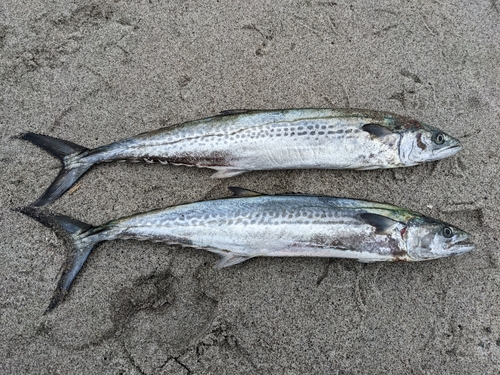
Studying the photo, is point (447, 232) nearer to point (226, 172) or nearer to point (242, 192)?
point (242, 192)

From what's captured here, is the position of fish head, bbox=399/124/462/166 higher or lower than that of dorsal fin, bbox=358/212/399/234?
higher

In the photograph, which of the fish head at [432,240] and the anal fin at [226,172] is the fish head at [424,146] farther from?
the anal fin at [226,172]

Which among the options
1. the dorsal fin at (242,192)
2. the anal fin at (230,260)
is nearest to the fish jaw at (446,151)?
the dorsal fin at (242,192)

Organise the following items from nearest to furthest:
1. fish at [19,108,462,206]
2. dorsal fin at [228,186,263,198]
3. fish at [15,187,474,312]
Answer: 1. fish at [15,187,474,312]
2. dorsal fin at [228,186,263,198]
3. fish at [19,108,462,206]

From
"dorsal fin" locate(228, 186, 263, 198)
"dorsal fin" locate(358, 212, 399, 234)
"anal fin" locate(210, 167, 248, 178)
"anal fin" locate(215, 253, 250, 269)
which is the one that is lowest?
"anal fin" locate(215, 253, 250, 269)

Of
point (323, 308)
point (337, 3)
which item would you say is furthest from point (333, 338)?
point (337, 3)

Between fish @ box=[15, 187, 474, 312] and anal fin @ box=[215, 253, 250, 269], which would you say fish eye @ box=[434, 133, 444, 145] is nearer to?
fish @ box=[15, 187, 474, 312]

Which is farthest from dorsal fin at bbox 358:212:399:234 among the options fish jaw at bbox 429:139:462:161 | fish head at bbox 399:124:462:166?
fish jaw at bbox 429:139:462:161
